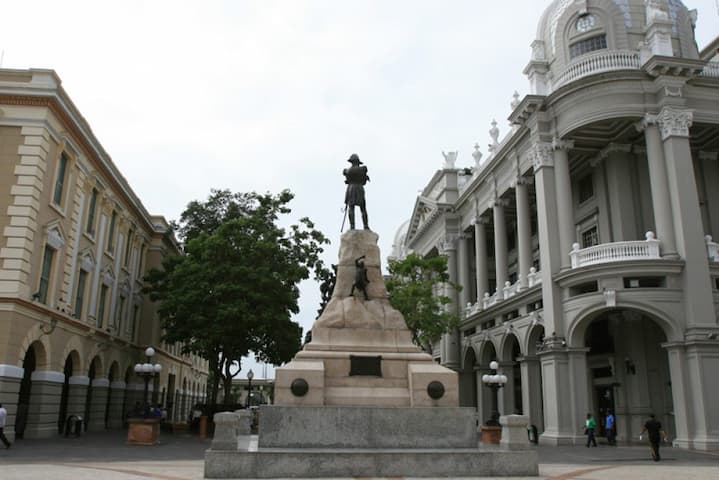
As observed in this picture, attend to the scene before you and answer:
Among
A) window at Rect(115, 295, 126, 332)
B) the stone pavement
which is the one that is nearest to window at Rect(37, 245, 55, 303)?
the stone pavement

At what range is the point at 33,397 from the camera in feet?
81.1

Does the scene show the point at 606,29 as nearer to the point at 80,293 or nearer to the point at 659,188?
the point at 659,188

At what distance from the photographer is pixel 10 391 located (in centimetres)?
2162

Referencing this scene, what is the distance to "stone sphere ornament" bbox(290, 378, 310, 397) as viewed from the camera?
13.7 meters

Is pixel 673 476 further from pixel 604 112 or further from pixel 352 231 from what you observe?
pixel 604 112

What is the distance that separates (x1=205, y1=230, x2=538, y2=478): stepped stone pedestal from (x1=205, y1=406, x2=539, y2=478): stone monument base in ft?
0.06

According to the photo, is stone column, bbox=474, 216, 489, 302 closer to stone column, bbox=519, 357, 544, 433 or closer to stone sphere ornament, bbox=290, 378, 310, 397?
stone column, bbox=519, 357, 544, 433

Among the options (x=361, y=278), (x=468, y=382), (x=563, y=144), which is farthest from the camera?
(x=468, y=382)

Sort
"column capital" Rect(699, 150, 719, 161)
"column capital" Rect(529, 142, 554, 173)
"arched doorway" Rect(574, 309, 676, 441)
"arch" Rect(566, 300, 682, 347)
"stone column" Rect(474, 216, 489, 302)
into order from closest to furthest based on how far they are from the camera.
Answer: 1. "arch" Rect(566, 300, 682, 347)
2. "arched doorway" Rect(574, 309, 676, 441)
3. "column capital" Rect(529, 142, 554, 173)
4. "column capital" Rect(699, 150, 719, 161)
5. "stone column" Rect(474, 216, 489, 302)

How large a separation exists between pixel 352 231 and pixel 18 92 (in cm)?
1606

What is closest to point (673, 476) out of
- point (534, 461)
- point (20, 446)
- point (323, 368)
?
point (534, 461)

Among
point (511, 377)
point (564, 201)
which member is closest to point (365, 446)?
point (564, 201)

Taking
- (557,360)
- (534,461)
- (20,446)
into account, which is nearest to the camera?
(534,461)

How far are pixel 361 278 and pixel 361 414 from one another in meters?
3.93
